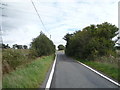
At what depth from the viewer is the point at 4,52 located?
1433 centimetres

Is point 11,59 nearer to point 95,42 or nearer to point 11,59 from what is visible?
point 11,59

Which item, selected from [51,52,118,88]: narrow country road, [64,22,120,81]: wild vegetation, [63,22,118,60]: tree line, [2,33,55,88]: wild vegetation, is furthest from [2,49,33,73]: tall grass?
[63,22,118,60]: tree line

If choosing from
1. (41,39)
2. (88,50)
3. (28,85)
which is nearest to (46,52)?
(41,39)

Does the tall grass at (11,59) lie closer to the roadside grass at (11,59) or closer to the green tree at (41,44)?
the roadside grass at (11,59)

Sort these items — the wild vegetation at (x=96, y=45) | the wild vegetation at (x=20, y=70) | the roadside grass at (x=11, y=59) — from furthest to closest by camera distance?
the wild vegetation at (x=96, y=45)
the roadside grass at (x=11, y=59)
the wild vegetation at (x=20, y=70)

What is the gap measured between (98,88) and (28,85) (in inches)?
121

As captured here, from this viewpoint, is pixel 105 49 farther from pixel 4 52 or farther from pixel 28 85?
pixel 28 85

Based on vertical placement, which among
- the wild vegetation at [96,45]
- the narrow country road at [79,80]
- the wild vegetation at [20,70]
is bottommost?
the narrow country road at [79,80]

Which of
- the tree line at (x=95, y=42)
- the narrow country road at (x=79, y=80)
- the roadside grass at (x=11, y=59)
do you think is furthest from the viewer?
the tree line at (x=95, y=42)

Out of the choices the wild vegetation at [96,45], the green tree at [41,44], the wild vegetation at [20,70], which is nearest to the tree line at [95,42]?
the wild vegetation at [96,45]

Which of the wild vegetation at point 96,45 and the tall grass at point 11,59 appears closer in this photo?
the tall grass at point 11,59

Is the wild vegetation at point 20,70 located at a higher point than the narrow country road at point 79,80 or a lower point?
higher

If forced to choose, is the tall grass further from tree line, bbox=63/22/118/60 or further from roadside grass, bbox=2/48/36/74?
tree line, bbox=63/22/118/60

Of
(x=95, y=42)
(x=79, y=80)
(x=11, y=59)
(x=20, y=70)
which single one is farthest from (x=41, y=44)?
(x=79, y=80)
